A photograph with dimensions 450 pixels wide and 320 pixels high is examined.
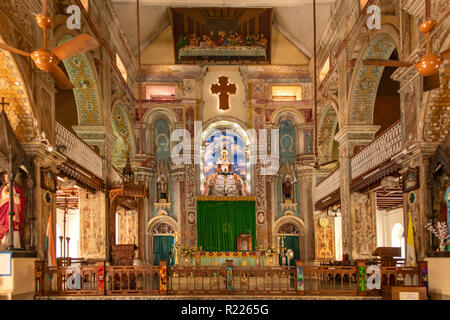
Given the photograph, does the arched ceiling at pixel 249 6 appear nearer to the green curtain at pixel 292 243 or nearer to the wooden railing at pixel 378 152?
the wooden railing at pixel 378 152

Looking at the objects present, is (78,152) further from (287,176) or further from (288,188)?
(288,188)

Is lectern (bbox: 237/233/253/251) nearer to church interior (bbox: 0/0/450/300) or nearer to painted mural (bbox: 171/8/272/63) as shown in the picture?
church interior (bbox: 0/0/450/300)

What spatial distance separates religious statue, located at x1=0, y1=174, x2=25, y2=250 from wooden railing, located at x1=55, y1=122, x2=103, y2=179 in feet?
8.18

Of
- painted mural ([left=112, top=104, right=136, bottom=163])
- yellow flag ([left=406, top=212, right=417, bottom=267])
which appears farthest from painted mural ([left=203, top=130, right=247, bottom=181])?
yellow flag ([left=406, top=212, right=417, bottom=267])

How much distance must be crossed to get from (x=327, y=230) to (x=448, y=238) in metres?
12.5

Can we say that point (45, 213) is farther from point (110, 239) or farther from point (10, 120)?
point (110, 239)

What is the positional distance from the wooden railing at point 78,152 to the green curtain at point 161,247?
6700 millimetres

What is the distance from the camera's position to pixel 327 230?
2272 cm

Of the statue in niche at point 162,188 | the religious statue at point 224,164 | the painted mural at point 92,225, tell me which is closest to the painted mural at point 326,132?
the religious statue at point 224,164

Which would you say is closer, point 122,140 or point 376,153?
point 376,153

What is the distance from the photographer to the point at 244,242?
71.8 ft

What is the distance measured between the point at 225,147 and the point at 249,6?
6.58m

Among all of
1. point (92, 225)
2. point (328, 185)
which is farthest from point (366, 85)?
point (92, 225)

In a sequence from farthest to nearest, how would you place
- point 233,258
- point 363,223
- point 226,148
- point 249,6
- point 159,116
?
point 226,148, point 159,116, point 249,6, point 233,258, point 363,223
